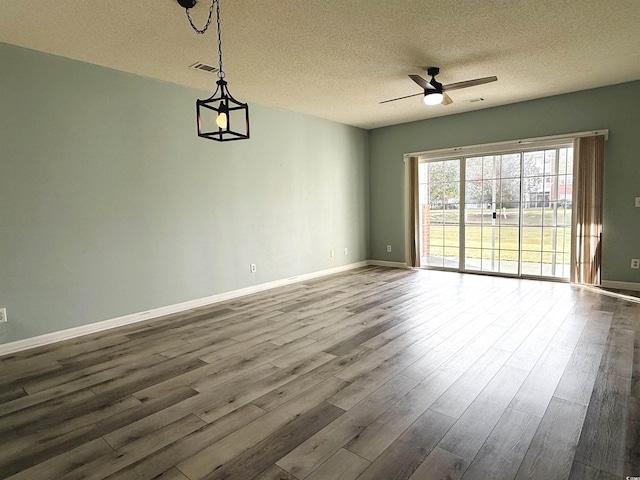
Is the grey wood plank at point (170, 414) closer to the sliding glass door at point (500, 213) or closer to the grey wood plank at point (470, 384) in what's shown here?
the grey wood plank at point (470, 384)

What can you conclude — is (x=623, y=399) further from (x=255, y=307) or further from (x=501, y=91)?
(x=501, y=91)

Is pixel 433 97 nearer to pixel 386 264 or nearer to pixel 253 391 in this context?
pixel 253 391

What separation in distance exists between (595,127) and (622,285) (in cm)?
225

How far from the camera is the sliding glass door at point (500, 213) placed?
562 centimetres

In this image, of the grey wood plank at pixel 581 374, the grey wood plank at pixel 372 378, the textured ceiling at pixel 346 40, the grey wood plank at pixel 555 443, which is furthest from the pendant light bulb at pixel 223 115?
the grey wood plank at pixel 581 374

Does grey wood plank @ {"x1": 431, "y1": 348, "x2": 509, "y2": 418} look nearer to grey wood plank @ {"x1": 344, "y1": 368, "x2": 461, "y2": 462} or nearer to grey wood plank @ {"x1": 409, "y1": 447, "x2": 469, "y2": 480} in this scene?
grey wood plank @ {"x1": 344, "y1": 368, "x2": 461, "y2": 462}

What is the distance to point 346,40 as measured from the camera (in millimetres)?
3410

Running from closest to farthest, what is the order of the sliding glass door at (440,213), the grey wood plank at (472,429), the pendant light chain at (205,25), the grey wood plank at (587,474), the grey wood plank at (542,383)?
the grey wood plank at (587,474), the grey wood plank at (472,429), the grey wood plank at (542,383), the pendant light chain at (205,25), the sliding glass door at (440,213)

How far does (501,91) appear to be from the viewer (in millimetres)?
5137

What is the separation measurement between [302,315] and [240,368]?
1415 mm

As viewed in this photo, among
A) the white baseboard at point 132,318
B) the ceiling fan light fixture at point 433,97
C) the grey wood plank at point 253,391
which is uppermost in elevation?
the ceiling fan light fixture at point 433,97

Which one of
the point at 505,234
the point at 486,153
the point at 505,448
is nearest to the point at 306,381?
the point at 505,448

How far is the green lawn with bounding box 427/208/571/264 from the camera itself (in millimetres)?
5652

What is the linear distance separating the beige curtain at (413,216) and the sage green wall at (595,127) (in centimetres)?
20
